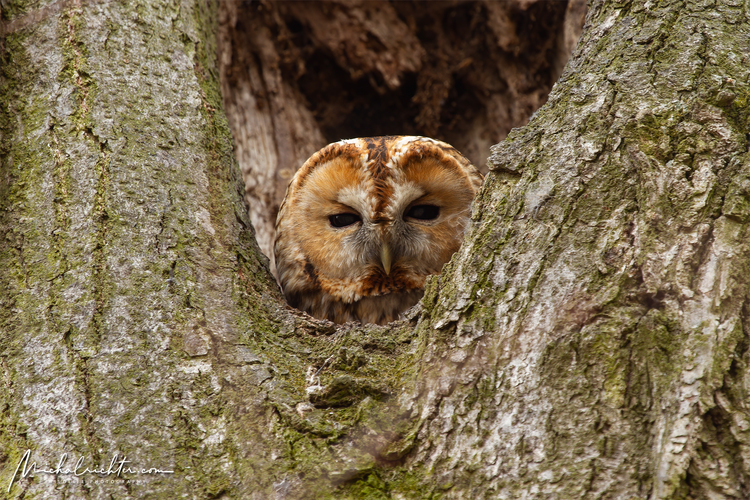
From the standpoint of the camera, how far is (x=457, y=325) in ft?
4.38

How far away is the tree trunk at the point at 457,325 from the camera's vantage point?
1146mm

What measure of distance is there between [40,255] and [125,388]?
48 cm

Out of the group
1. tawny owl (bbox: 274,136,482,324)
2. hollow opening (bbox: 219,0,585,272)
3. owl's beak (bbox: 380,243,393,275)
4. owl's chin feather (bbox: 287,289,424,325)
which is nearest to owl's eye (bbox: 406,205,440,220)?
tawny owl (bbox: 274,136,482,324)

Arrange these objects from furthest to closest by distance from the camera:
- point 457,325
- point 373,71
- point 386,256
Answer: point 373,71 < point 386,256 < point 457,325

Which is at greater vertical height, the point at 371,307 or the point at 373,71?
the point at 373,71

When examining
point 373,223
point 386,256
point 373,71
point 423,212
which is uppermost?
point 373,71

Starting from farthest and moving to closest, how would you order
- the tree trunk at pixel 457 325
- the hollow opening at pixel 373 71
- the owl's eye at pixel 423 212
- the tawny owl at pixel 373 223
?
1. the hollow opening at pixel 373 71
2. the owl's eye at pixel 423 212
3. the tawny owl at pixel 373 223
4. the tree trunk at pixel 457 325

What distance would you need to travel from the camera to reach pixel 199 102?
77.7 inches

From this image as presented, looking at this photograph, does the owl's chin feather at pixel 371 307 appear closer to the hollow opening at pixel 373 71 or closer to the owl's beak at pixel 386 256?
the owl's beak at pixel 386 256

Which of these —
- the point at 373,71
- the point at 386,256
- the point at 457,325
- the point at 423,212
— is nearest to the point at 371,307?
the point at 386,256

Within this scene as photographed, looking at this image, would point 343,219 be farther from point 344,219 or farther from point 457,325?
point 457,325

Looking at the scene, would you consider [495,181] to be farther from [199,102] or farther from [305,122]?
[305,122]

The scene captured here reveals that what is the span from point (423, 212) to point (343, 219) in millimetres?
330

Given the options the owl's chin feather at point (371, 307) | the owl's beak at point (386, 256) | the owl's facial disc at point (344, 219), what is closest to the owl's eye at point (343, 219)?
the owl's facial disc at point (344, 219)
